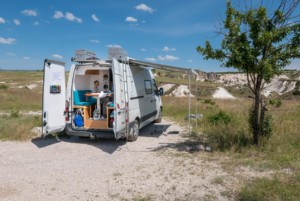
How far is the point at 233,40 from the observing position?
22.9ft

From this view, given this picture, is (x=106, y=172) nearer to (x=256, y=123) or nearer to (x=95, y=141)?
(x=95, y=141)

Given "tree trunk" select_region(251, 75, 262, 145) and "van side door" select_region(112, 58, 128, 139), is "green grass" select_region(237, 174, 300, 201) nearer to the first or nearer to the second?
"tree trunk" select_region(251, 75, 262, 145)

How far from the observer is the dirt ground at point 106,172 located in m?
4.68

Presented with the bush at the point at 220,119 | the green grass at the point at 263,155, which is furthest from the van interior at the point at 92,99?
the bush at the point at 220,119

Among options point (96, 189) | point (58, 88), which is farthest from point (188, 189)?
point (58, 88)

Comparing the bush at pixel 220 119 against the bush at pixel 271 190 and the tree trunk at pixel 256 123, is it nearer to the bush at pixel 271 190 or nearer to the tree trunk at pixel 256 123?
the tree trunk at pixel 256 123

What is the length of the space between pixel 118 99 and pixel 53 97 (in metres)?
2.16

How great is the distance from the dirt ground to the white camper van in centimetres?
58

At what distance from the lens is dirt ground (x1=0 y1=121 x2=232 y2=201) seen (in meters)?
4.68

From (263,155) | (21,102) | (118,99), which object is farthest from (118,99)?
(21,102)

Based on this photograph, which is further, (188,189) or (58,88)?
(58,88)

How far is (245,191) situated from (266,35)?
370cm

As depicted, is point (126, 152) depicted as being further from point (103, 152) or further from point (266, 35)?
point (266, 35)

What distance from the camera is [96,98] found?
9.16 m
